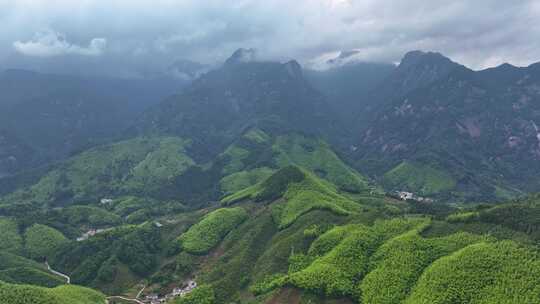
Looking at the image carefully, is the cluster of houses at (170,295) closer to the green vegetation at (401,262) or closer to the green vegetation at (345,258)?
the green vegetation at (345,258)

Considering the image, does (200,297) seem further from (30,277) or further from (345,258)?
(30,277)

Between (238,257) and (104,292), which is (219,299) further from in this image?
(104,292)

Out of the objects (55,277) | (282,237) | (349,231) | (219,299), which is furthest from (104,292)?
(349,231)

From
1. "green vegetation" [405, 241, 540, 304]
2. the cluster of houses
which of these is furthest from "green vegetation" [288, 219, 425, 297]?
the cluster of houses

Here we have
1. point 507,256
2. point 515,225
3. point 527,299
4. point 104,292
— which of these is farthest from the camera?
point 104,292

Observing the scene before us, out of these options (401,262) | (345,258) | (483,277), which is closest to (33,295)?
(345,258)

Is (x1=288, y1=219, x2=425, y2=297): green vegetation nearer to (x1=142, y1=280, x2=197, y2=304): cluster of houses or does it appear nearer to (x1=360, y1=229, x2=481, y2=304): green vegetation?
(x1=360, y1=229, x2=481, y2=304): green vegetation
